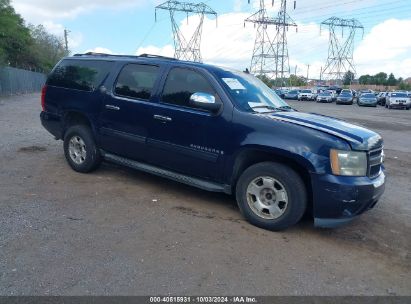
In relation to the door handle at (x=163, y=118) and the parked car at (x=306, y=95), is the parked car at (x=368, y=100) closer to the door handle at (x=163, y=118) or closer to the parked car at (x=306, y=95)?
the parked car at (x=306, y=95)

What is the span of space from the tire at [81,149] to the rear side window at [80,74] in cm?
68

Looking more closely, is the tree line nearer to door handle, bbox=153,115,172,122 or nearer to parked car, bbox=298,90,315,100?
door handle, bbox=153,115,172,122

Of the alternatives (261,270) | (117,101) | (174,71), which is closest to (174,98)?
(174,71)

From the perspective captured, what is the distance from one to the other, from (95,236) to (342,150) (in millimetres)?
2726

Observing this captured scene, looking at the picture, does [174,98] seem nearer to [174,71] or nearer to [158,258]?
[174,71]

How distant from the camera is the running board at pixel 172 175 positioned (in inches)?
208

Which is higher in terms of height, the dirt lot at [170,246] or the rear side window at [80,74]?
the rear side window at [80,74]

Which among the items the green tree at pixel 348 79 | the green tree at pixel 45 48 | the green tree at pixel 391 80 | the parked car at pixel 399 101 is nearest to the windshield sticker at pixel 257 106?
the parked car at pixel 399 101

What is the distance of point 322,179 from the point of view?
14.7 feet

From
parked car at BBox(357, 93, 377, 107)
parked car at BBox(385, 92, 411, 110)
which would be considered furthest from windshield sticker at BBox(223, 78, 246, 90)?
parked car at BBox(357, 93, 377, 107)

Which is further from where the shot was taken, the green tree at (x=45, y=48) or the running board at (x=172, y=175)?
the green tree at (x=45, y=48)

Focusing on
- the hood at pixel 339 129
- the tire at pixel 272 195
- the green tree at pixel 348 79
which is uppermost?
the green tree at pixel 348 79

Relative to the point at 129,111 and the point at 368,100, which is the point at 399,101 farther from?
the point at 129,111

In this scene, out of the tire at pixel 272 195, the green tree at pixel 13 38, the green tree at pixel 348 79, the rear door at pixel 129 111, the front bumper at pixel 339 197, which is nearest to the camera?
the front bumper at pixel 339 197
